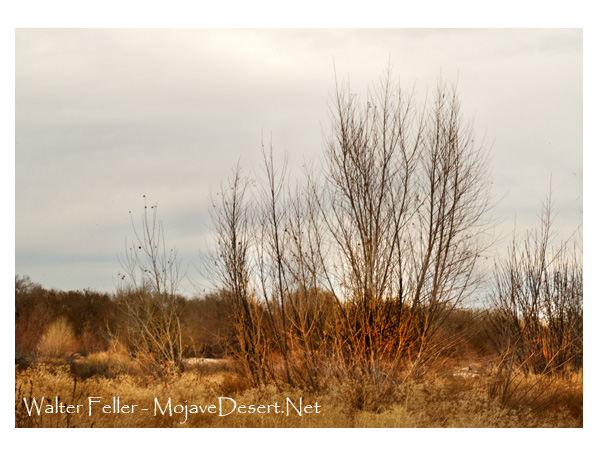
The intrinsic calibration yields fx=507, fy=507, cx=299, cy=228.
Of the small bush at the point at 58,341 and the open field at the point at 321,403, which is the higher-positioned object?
the small bush at the point at 58,341

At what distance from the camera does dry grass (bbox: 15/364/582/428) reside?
4457mm

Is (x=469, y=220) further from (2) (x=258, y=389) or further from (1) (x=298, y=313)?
(2) (x=258, y=389)

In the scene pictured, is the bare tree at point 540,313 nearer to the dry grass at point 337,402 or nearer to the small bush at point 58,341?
the dry grass at point 337,402

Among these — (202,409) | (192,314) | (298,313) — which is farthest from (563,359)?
(192,314)

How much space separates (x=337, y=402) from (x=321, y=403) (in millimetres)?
150

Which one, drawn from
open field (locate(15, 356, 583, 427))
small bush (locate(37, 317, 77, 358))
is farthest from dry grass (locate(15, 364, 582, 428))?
small bush (locate(37, 317, 77, 358))

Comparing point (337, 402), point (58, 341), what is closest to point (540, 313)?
point (337, 402)

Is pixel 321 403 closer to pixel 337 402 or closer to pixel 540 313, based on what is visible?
pixel 337 402

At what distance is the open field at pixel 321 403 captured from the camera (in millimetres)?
4465

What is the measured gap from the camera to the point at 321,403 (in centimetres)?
476

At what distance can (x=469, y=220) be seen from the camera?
509 centimetres

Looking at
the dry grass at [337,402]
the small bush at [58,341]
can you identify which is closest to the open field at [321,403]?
the dry grass at [337,402]

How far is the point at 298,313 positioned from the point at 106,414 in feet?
6.87

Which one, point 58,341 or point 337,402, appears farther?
point 58,341
